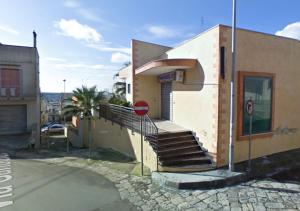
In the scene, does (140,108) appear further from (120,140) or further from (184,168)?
(120,140)

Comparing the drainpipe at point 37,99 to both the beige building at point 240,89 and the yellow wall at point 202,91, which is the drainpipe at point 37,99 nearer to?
the beige building at point 240,89

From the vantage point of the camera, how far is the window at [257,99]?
891cm

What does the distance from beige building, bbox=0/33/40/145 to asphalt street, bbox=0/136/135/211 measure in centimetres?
1116

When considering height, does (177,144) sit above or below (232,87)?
below

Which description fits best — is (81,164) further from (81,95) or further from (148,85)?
(148,85)

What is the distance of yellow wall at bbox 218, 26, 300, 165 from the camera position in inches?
333

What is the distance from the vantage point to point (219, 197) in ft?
21.0

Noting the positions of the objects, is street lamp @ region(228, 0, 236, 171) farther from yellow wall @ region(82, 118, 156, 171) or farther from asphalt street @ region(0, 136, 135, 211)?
asphalt street @ region(0, 136, 135, 211)

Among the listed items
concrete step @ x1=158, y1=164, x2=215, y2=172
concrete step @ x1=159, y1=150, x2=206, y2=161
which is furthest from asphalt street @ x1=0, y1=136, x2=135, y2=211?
concrete step @ x1=159, y1=150, x2=206, y2=161

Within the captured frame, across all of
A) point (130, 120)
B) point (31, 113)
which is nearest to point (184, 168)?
point (130, 120)

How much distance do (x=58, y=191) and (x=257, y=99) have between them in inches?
311

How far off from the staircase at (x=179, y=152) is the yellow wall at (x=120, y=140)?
375 millimetres

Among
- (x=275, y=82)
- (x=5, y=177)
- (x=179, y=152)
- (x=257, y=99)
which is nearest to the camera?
(x=5, y=177)

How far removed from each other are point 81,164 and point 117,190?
4.45 metres
